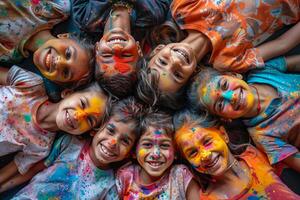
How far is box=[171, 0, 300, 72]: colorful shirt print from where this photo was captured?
5.00 feet

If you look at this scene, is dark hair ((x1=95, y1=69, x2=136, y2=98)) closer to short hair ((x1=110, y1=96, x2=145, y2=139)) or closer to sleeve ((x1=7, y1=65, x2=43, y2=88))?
short hair ((x1=110, y1=96, x2=145, y2=139))

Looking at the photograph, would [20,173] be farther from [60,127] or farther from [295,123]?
[295,123]

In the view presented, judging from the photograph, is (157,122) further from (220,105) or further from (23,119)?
(23,119)

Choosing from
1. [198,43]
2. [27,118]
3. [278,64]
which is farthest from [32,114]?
[278,64]

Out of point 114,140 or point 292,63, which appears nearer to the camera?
point 114,140

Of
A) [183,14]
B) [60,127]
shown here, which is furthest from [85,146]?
[183,14]

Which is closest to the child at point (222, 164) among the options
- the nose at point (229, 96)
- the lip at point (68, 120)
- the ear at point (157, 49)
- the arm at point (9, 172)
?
the nose at point (229, 96)

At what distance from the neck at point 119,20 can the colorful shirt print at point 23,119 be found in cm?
28

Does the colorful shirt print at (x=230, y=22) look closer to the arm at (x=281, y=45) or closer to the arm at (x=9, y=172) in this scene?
the arm at (x=281, y=45)

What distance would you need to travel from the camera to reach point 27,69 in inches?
64.9

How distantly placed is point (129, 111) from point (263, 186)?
0.45 m

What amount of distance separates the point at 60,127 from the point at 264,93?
62cm

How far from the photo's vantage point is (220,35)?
4.99 ft

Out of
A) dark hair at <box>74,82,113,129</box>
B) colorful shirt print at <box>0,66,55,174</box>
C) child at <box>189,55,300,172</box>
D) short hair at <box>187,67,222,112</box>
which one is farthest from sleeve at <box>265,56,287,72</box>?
colorful shirt print at <box>0,66,55,174</box>
